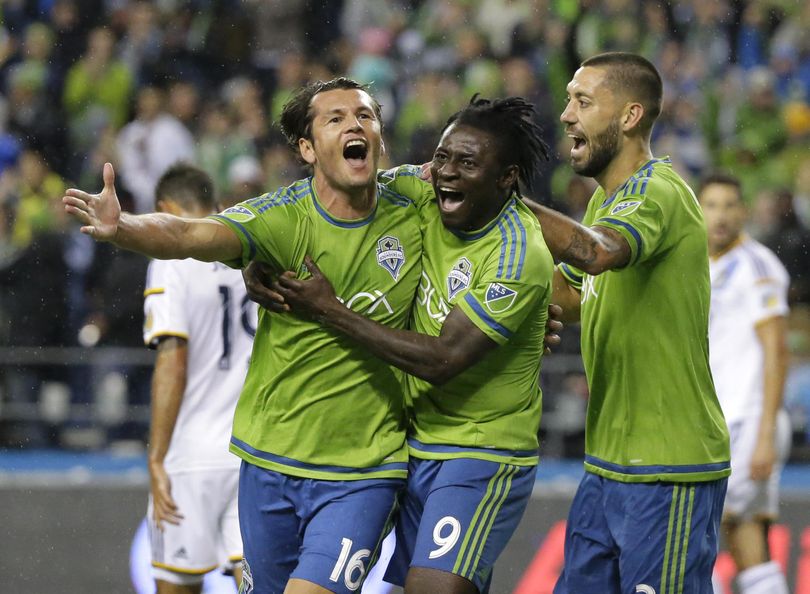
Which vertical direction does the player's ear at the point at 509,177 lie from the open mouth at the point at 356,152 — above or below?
below

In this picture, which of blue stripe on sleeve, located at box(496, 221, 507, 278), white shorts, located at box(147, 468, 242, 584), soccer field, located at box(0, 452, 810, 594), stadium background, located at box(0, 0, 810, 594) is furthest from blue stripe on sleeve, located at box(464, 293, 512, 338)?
stadium background, located at box(0, 0, 810, 594)

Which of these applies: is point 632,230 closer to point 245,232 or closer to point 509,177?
point 509,177

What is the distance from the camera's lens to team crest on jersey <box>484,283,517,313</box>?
436 centimetres

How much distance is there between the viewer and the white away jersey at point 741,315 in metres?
6.97

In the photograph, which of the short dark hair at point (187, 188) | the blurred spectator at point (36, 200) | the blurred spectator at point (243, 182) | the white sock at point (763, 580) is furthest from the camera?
the blurred spectator at point (36, 200)

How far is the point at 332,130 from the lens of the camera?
458cm

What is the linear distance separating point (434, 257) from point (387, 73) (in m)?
8.42

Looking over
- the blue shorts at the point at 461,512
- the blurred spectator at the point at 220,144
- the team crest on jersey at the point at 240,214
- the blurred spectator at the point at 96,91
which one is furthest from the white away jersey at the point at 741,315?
the blurred spectator at the point at 96,91

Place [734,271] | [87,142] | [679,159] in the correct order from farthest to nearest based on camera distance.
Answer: [87,142] < [679,159] < [734,271]

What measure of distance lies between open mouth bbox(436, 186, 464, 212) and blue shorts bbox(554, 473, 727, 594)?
1.08 metres

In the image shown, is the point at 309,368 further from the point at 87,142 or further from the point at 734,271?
the point at 87,142

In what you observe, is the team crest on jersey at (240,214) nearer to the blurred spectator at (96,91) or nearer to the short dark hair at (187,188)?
the short dark hair at (187,188)

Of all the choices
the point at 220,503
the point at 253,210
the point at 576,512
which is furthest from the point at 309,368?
the point at 220,503

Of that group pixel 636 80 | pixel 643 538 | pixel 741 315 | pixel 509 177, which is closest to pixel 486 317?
pixel 509 177
